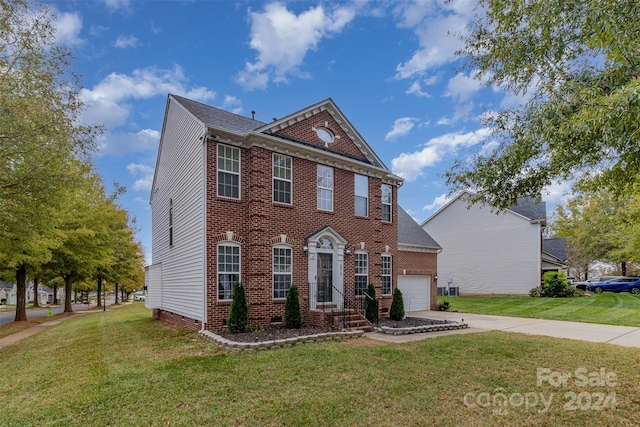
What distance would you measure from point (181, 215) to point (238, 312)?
4848 mm

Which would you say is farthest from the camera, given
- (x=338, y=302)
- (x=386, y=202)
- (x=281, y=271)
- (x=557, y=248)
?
(x=557, y=248)

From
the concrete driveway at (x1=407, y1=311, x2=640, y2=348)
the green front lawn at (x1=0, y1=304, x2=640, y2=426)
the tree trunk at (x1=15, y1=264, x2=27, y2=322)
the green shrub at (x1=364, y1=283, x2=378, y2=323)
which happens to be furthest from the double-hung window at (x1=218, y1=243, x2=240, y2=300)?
the tree trunk at (x1=15, y1=264, x2=27, y2=322)

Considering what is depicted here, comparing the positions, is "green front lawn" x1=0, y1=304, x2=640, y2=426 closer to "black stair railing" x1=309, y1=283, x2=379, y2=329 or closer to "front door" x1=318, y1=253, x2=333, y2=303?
"black stair railing" x1=309, y1=283, x2=379, y2=329

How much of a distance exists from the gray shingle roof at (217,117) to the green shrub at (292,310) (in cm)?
549

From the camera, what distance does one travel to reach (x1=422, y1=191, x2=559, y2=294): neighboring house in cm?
2525

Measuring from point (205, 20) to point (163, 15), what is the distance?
1.42 metres

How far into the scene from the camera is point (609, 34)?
171 inches

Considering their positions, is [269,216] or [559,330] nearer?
[269,216]

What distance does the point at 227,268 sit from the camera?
11.0m

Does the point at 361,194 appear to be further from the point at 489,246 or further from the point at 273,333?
the point at 489,246

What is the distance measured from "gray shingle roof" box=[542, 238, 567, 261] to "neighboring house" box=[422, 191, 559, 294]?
11.9m

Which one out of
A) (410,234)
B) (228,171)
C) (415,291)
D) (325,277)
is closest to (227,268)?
(228,171)

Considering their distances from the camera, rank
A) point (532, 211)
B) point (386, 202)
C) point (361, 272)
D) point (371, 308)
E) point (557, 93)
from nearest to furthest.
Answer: point (557, 93) < point (371, 308) < point (361, 272) < point (386, 202) < point (532, 211)

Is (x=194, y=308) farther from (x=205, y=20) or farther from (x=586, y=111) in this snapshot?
(x=586, y=111)
